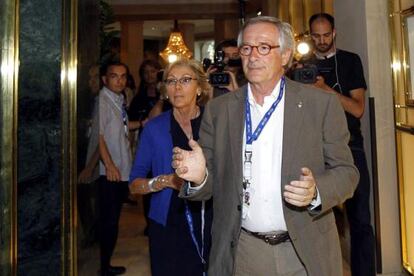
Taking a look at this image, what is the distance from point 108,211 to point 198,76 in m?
1.55

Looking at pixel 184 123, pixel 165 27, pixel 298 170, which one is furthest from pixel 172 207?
pixel 165 27

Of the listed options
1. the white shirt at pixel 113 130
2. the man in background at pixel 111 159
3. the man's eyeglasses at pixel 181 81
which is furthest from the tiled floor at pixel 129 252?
the man's eyeglasses at pixel 181 81

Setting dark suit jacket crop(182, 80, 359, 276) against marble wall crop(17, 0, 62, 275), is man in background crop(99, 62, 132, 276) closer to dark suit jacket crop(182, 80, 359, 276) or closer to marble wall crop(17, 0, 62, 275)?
marble wall crop(17, 0, 62, 275)

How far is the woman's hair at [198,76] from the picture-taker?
7.73 ft

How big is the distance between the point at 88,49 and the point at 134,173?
2.45 feet

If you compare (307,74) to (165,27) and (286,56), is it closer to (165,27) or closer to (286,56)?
(286,56)

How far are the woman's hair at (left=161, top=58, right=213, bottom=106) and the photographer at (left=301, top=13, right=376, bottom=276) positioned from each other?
30.9 inches

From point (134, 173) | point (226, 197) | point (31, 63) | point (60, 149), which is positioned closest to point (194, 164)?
point (226, 197)

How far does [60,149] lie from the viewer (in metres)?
2.23

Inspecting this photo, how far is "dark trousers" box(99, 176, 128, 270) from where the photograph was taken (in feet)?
11.1

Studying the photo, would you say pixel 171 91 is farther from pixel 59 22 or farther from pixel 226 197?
pixel 226 197

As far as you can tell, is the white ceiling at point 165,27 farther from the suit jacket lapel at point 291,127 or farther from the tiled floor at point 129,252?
the suit jacket lapel at point 291,127

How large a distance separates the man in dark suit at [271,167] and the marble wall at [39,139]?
0.94 meters

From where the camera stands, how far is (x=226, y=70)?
8.91 ft
